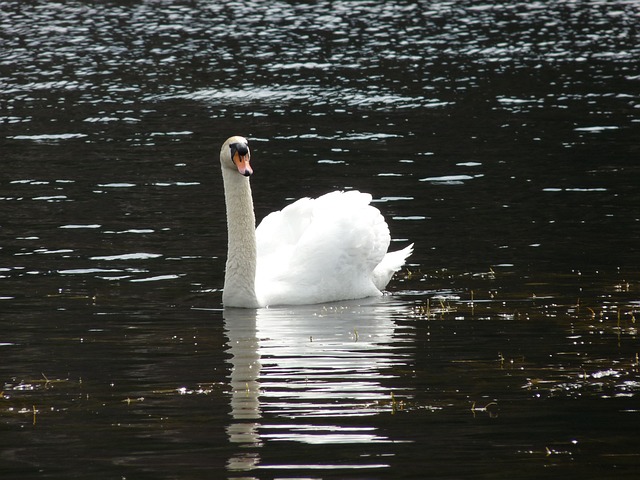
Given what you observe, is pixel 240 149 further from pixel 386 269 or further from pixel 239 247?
pixel 386 269

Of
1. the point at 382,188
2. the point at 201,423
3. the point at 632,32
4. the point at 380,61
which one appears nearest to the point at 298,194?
the point at 382,188

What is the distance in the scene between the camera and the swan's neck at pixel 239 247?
45.3 feet

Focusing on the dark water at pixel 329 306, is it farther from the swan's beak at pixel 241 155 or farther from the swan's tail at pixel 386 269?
the swan's beak at pixel 241 155

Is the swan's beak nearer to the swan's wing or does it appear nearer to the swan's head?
the swan's head

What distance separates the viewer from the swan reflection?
29.1 ft

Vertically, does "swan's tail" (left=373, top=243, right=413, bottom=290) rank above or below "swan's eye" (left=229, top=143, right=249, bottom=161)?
below

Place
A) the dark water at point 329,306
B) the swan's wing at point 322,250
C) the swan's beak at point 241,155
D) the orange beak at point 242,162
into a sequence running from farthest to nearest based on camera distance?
the swan's wing at point 322,250 → the swan's beak at point 241,155 → the orange beak at point 242,162 → the dark water at point 329,306

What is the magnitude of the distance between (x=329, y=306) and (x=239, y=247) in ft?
3.62

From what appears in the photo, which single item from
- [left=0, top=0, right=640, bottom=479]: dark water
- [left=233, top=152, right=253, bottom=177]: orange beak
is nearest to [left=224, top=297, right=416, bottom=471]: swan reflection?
[left=0, top=0, right=640, bottom=479]: dark water

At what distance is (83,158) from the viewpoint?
2414cm

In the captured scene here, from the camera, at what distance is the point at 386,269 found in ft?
49.1

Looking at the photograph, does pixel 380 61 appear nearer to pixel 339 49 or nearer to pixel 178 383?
pixel 339 49

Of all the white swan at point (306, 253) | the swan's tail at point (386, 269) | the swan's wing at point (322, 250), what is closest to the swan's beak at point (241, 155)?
the white swan at point (306, 253)

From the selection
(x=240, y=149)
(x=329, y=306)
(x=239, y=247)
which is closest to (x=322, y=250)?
(x=329, y=306)
